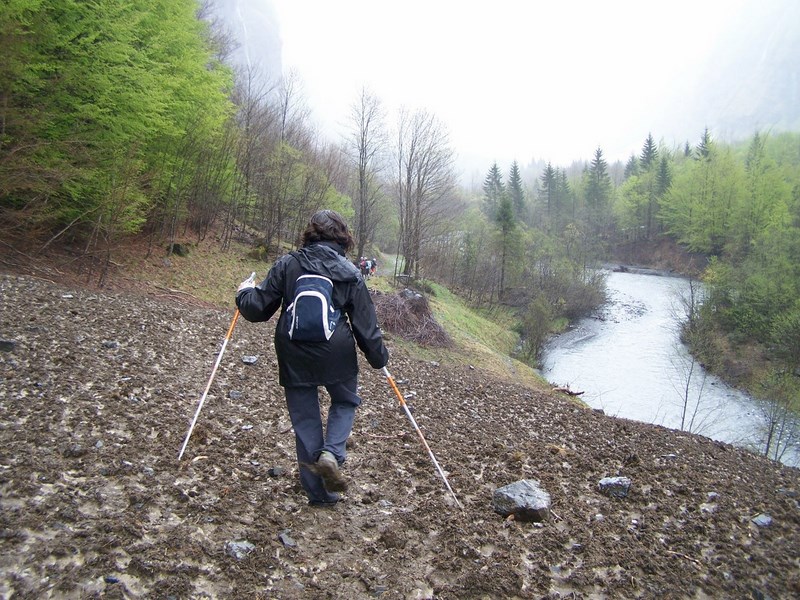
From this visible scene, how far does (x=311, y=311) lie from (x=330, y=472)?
1104mm

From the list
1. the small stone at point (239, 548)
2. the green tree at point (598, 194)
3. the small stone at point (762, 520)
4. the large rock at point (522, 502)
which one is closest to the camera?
the small stone at point (239, 548)

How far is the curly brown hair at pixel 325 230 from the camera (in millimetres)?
3396

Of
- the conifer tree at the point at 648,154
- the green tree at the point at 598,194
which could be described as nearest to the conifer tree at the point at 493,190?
the green tree at the point at 598,194

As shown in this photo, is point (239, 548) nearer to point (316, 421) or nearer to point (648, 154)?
point (316, 421)

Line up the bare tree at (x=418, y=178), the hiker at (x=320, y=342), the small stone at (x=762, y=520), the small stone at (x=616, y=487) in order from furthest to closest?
1. the bare tree at (x=418, y=178)
2. the small stone at (x=616, y=487)
3. the small stone at (x=762, y=520)
4. the hiker at (x=320, y=342)

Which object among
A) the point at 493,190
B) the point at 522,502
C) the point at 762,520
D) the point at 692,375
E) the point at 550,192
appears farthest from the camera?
the point at 493,190

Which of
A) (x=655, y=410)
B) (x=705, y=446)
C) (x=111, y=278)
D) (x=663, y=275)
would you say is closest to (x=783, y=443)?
(x=655, y=410)

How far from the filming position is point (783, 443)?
51.1 feet

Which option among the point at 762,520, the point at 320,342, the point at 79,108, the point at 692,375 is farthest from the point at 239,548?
the point at 692,375

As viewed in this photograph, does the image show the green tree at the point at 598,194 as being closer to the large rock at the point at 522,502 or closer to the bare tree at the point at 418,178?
the bare tree at the point at 418,178

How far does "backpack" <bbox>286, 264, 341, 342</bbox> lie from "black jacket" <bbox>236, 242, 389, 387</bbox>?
0.06 meters

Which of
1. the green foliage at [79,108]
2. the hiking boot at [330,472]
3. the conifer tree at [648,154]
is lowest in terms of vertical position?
the hiking boot at [330,472]

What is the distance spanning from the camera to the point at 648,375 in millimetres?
20578

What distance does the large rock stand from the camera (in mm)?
3693
